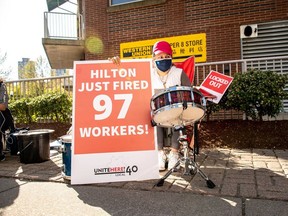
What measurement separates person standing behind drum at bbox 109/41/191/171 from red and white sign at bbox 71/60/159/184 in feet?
0.60

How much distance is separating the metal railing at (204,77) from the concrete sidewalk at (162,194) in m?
3.71

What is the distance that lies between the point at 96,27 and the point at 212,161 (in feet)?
27.5

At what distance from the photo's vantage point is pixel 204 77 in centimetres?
741

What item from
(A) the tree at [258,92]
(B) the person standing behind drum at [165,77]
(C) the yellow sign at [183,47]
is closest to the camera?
(B) the person standing behind drum at [165,77]

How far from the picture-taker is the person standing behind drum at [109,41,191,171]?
3.71 meters

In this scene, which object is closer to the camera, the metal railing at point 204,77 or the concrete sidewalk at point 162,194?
the concrete sidewalk at point 162,194

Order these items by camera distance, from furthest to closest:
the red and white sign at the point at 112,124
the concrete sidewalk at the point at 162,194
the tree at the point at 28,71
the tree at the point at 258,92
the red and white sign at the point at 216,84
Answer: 1. the tree at the point at 28,71
2. the tree at the point at 258,92
3. the red and white sign at the point at 216,84
4. the red and white sign at the point at 112,124
5. the concrete sidewalk at the point at 162,194

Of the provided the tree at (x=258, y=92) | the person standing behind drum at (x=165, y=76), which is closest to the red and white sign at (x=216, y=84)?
the person standing behind drum at (x=165, y=76)

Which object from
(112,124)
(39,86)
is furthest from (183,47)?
(112,124)

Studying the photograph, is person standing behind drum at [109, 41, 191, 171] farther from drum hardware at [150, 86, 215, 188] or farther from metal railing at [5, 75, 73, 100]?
metal railing at [5, 75, 73, 100]

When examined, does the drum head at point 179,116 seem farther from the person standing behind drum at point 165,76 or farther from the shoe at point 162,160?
the shoe at point 162,160

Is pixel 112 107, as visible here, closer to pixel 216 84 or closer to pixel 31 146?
pixel 216 84

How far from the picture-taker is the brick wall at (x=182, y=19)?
9.21m

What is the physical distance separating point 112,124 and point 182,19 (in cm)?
738
